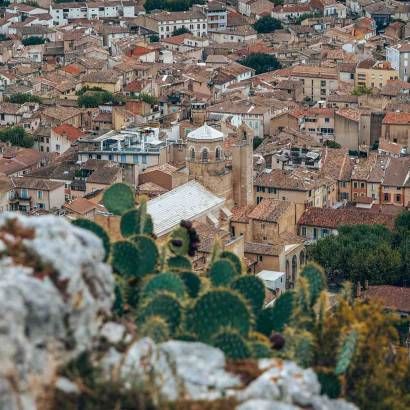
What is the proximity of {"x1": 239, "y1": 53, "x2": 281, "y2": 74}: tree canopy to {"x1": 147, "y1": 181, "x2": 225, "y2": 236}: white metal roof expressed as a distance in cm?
4188

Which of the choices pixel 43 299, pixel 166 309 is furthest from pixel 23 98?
Answer: pixel 43 299

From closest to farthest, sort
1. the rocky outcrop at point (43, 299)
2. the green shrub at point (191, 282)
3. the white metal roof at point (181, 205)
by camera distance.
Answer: the rocky outcrop at point (43, 299)
the green shrub at point (191, 282)
the white metal roof at point (181, 205)

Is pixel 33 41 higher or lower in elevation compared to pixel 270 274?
lower

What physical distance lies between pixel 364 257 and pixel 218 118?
22824 mm

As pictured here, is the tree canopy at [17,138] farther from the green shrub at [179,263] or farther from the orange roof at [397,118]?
the green shrub at [179,263]

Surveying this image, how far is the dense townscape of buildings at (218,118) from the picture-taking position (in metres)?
38.1

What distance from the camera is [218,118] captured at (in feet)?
187

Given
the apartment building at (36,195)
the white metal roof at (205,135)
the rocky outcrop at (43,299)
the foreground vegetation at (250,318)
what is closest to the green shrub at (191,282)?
the foreground vegetation at (250,318)

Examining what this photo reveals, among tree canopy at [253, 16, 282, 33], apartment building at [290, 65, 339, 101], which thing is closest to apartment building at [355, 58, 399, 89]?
apartment building at [290, 65, 339, 101]

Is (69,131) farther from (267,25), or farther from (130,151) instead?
(267,25)

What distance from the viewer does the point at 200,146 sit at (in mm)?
37281

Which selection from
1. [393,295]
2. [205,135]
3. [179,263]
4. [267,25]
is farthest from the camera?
[267,25]

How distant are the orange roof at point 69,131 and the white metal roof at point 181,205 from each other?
2009 cm

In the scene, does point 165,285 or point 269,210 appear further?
point 269,210
